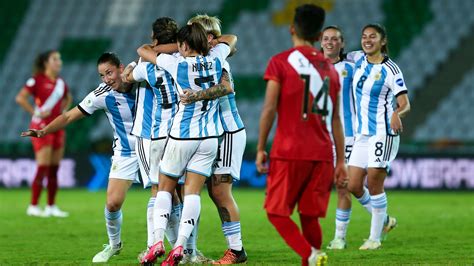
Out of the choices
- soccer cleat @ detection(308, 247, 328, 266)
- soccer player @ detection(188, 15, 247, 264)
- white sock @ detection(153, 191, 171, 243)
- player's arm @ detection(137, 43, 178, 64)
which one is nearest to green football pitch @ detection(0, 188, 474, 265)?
soccer player @ detection(188, 15, 247, 264)

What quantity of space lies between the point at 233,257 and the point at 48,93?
300 inches

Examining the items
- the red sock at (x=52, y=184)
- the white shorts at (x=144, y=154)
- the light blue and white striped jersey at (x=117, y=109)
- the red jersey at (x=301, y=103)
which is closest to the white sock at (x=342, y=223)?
the white shorts at (x=144, y=154)

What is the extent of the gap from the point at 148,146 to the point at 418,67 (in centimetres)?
1676

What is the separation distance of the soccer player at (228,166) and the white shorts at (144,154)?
58 centimetres

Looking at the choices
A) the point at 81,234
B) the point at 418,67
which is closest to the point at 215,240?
the point at 81,234

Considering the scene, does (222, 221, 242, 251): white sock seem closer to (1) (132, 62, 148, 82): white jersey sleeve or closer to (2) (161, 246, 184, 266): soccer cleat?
(2) (161, 246, 184, 266): soccer cleat

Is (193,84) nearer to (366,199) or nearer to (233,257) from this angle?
(233,257)

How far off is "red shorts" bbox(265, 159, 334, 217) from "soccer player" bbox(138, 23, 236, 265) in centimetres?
97

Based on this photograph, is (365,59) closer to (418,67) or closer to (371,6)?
(418,67)

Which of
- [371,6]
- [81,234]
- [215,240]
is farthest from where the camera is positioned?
[371,6]

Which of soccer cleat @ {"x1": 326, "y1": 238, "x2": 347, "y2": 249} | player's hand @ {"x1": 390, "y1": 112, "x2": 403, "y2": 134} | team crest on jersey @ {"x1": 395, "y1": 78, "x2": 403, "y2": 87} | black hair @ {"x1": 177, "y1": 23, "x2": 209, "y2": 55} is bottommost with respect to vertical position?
soccer cleat @ {"x1": 326, "y1": 238, "x2": 347, "y2": 249}

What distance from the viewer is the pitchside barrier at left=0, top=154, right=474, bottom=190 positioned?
1847 centimetres

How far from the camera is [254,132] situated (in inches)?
911

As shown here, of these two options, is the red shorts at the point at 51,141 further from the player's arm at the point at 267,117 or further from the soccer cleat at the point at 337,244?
the player's arm at the point at 267,117
